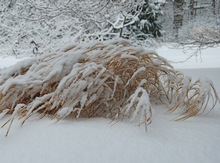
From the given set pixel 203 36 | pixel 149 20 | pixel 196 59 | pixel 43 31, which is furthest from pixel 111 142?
pixel 149 20

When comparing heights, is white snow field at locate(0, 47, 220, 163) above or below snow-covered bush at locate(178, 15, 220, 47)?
above

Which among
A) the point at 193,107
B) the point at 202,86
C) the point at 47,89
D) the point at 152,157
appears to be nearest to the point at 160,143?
the point at 152,157

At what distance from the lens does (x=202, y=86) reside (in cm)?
123

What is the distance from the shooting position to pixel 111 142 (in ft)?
2.84

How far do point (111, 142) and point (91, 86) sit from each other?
38cm

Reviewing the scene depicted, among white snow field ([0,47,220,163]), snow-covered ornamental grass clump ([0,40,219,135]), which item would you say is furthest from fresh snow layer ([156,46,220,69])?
white snow field ([0,47,220,163])

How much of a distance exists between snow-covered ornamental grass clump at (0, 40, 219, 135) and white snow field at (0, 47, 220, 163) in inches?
2.8

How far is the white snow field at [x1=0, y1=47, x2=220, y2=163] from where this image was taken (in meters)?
0.78

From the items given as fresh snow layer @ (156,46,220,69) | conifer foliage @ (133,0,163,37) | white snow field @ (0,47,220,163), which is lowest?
fresh snow layer @ (156,46,220,69)

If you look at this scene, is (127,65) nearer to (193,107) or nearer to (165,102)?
(165,102)

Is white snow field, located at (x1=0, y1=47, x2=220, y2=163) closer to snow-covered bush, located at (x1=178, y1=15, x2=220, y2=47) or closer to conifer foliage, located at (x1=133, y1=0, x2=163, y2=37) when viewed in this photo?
snow-covered bush, located at (x1=178, y1=15, x2=220, y2=47)

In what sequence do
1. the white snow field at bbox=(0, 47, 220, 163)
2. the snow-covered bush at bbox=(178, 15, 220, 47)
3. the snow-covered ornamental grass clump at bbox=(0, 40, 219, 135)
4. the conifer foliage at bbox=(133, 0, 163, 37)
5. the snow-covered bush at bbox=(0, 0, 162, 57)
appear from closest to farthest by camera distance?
the white snow field at bbox=(0, 47, 220, 163)
the snow-covered ornamental grass clump at bbox=(0, 40, 219, 135)
the snow-covered bush at bbox=(178, 15, 220, 47)
the snow-covered bush at bbox=(0, 0, 162, 57)
the conifer foliage at bbox=(133, 0, 163, 37)

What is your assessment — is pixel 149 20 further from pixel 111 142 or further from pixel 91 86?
pixel 111 142

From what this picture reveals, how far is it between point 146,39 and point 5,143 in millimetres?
7255
